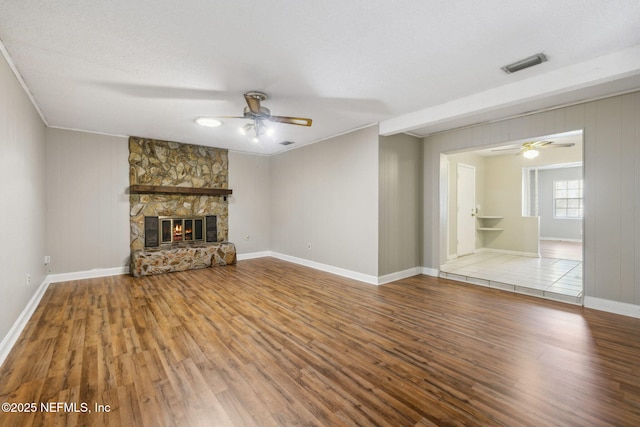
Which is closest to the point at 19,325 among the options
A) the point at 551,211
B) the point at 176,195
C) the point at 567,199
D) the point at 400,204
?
the point at 176,195

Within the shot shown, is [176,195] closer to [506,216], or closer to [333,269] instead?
[333,269]

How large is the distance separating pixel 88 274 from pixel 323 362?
16.3 feet

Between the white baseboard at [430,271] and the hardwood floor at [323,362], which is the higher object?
the white baseboard at [430,271]

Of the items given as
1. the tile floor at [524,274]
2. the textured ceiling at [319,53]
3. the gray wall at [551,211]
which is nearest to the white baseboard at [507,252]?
the tile floor at [524,274]

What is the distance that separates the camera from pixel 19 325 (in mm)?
2848

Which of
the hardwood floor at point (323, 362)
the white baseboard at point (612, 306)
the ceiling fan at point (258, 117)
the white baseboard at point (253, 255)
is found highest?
the ceiling fan at point (258, 117)

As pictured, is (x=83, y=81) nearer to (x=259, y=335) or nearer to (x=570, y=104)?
(x=259, y=335)

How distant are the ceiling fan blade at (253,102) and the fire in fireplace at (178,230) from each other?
3706 mm

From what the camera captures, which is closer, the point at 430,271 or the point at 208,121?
the point at 208,121

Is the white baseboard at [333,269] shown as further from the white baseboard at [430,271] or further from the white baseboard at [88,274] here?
the white baseboard at [88,274]

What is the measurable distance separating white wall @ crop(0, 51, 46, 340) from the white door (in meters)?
7.46

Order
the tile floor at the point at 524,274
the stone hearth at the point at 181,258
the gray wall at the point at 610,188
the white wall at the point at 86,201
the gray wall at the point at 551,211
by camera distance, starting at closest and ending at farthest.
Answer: the gray wall at the point at 610,188 < the tile floor at the point at 524,274 < the white wall at the point at 86,201 < the stone hearth at the point at 181,258 < the gray wall at the point at 551,211

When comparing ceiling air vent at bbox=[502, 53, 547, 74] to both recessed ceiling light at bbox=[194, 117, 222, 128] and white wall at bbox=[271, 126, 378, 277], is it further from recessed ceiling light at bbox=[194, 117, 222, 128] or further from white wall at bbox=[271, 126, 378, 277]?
recessed ceiling light at bbox=[194, 117, 222, 128]

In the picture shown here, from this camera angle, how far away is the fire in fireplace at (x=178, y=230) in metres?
5.66
